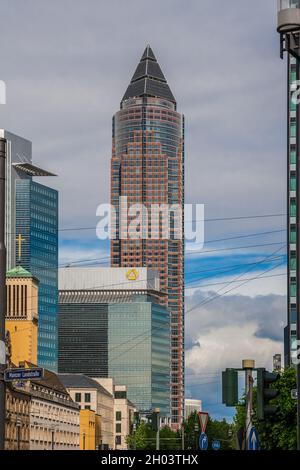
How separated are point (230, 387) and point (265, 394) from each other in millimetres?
4494

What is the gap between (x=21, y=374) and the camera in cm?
3750

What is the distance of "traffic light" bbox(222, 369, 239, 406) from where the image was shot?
110 ft

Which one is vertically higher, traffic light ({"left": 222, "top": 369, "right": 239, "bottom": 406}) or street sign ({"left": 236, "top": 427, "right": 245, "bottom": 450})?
traffic light ({"left": 222, "top": 369, "right": 239, "bottom": 406})

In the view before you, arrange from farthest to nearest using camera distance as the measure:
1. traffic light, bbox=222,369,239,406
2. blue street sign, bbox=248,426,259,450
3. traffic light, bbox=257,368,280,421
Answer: traffic light, bbox=222,369,239,406
blue street sign, bbox=248,426,259,450
traffic light, bbox=257,368,280,421

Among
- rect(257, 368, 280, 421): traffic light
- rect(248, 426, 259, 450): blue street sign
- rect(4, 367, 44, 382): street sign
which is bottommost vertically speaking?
rect(248, 426, 259, 450): blue street sign

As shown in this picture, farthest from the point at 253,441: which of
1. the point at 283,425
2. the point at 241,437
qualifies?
the point at 283,425

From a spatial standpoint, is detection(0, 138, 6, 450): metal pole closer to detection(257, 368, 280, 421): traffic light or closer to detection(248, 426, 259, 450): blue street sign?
detection(248, 426, 259, 450): blue street sign

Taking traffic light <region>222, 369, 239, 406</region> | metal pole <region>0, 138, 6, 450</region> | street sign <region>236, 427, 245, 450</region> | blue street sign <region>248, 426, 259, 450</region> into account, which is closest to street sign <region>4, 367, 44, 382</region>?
metal pole <region>0, 138, 6, 450</region>

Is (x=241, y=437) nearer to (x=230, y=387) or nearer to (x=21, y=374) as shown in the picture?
(x=230, y=387)

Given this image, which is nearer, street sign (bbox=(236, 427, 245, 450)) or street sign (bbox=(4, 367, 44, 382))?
street sign (bbox=(236, 427, 245, 450))

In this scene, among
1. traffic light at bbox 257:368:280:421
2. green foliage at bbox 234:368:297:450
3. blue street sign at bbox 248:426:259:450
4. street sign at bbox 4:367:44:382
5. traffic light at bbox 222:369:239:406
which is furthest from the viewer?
green foliage at bbox 234:368:297:450

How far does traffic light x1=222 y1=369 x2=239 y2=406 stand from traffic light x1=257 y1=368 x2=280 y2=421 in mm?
3570
